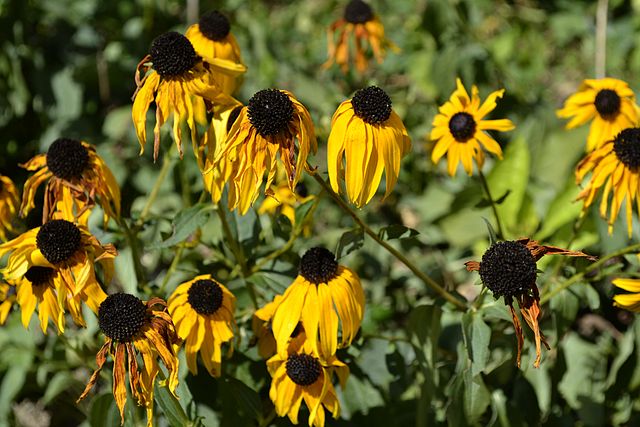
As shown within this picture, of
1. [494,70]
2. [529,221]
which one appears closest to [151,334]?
[529,221]

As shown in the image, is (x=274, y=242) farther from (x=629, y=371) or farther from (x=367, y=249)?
(x=629, y=371)

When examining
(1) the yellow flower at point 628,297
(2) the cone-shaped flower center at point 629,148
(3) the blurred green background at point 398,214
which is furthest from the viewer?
(3) the blurred green background at point 398,214

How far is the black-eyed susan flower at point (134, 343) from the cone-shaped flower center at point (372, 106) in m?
0.58

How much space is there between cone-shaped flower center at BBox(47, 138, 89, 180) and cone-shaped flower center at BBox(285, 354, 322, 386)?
701 mm

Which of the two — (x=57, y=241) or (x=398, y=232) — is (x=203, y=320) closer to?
(x=57, y=241)

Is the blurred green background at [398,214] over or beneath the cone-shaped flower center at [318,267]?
beneath

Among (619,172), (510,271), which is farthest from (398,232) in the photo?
(619,172)

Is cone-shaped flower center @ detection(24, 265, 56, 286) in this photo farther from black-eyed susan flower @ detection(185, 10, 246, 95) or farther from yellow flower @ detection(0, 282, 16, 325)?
black-eyed susan flower @ detection(185, 10, 246, 95)

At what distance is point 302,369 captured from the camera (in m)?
1.71

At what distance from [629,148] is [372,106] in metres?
0.73

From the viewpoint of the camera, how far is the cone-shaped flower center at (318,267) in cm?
164

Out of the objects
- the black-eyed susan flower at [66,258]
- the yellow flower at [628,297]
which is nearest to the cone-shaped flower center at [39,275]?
the black-eyed susan flower at [66,258]

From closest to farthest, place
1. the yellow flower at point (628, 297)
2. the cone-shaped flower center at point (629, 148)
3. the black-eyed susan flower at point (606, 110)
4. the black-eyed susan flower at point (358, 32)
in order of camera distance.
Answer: the yellow flower at point (628, 297), the cone-shaped flower center at point (629, 148), the black-eyed susan flower at point (606, 110), the black-eyed susan flower at point (358, 32)

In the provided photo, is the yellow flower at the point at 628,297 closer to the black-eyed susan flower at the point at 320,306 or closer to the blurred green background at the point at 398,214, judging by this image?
the blurred green background at the point at 398,214
